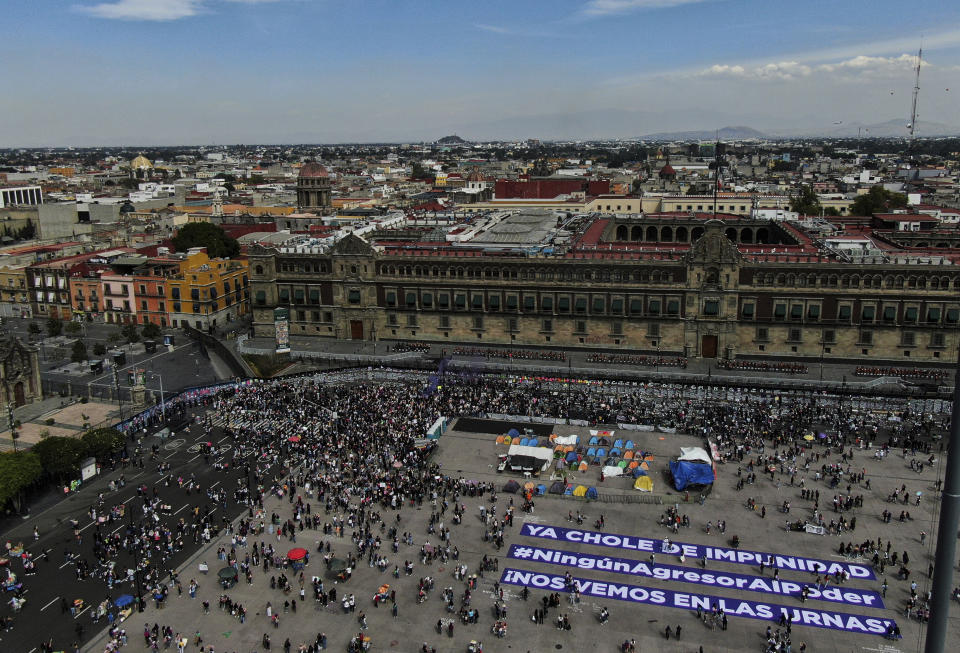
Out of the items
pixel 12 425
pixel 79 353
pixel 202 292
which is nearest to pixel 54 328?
pixel 79 353

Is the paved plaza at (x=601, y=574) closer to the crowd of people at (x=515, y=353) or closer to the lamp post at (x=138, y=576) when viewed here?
the lamp post at (x=138, y=576)

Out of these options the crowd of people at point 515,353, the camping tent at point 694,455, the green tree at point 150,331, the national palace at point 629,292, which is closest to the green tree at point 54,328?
the green tree at point 150,331

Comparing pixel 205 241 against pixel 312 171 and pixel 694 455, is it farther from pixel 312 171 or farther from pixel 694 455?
pixel 694 455

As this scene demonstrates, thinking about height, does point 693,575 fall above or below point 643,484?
below

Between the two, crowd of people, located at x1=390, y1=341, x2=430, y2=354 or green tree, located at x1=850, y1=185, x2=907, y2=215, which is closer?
crowd of people, located at x1=390, y1=341, x2=430, y2=354

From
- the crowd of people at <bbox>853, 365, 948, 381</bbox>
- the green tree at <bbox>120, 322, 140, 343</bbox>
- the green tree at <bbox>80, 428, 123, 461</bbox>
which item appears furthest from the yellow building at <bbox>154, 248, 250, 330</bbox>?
the crowd of people at <bbox>853, 365, 948, 381</bbox>

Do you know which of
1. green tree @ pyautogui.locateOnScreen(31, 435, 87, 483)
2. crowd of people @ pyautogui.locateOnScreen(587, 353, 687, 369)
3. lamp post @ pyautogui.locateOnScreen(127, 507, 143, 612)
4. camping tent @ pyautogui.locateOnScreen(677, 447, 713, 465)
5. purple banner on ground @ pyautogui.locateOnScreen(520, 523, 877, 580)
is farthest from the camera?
crowd of people @ pyautogui.locateOnScreen(587, 353, 687, 369)

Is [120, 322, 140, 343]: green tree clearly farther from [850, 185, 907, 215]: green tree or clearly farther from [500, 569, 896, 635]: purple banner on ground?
[850, 185, 907, 215]: green tree

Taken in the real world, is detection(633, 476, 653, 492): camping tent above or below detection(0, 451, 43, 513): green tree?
below
